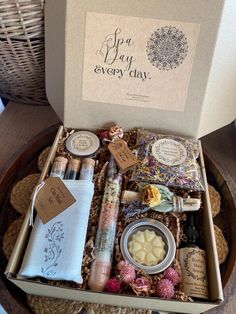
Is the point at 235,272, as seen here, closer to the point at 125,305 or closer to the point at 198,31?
the point at 125,305

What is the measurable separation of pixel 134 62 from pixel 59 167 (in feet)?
0.96

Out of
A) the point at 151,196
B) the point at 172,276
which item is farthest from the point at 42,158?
the point at 172,276

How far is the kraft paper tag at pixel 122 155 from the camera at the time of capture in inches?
29.4

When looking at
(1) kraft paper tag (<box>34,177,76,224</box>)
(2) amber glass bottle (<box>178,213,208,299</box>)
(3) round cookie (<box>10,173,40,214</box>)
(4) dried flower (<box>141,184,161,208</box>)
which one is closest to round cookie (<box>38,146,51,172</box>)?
(3) round cookie (<box>10,173,40,214</box>)

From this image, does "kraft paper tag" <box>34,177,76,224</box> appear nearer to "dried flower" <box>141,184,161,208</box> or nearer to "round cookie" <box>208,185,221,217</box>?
"dried flower" <box>141,184,161,208</box>

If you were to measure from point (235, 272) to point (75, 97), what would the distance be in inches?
20.9

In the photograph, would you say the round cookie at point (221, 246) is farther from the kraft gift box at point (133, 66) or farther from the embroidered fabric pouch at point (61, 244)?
the embroidered fabric pouch at point (61, 244)

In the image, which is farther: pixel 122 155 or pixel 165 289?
pixel 122 155

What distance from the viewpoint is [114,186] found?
0.72 metres

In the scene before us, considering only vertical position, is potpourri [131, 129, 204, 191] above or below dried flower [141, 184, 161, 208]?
above

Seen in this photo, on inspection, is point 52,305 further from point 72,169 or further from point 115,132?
point 115,132

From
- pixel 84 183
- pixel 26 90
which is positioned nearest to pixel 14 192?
pixel 84 183

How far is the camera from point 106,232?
25.6 inches

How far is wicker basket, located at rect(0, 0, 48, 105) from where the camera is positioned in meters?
0.69
